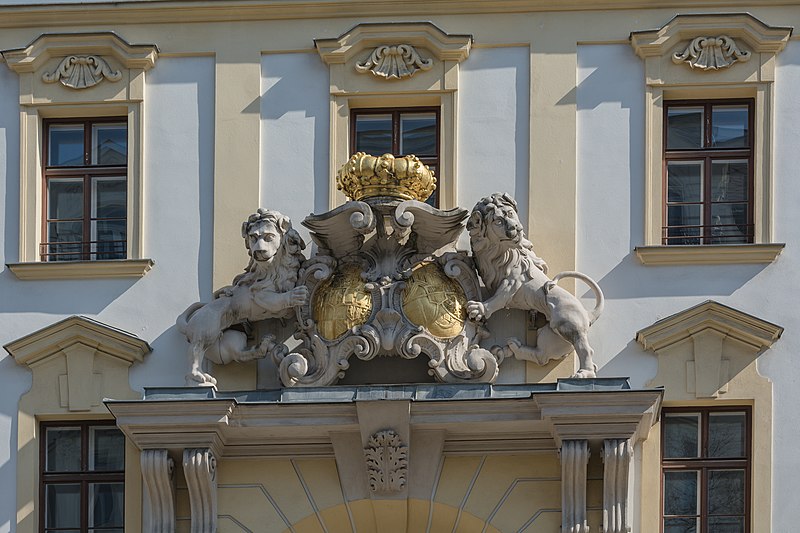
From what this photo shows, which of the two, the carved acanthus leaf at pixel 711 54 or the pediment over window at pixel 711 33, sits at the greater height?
the pediment over window at pixel 711 33

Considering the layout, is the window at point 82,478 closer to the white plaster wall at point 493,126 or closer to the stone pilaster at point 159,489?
the stone pilaster at point 159,489

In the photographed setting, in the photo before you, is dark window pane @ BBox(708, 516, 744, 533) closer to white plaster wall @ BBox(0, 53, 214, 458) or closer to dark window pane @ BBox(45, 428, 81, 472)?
white plaster wall @ BBox(0, 53, 214, 458)

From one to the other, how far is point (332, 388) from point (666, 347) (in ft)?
7.65

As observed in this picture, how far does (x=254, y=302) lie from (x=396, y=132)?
172 centimetres

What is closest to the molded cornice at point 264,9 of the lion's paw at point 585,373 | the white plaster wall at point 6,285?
the white plaster wall at point 6,285

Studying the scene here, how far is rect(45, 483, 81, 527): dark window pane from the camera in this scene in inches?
744

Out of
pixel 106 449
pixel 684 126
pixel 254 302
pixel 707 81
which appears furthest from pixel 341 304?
pixel 707 81

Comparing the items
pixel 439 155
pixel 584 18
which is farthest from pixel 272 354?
pixel 584 18

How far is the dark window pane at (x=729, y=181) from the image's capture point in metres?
19.0

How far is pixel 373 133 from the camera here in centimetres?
1942

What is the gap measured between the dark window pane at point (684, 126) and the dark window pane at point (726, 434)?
1.99 metres

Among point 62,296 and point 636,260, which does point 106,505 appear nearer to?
point 62,296

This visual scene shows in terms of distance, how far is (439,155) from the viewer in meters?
19.2

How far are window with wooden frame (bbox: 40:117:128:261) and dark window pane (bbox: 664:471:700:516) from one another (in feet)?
13.9
